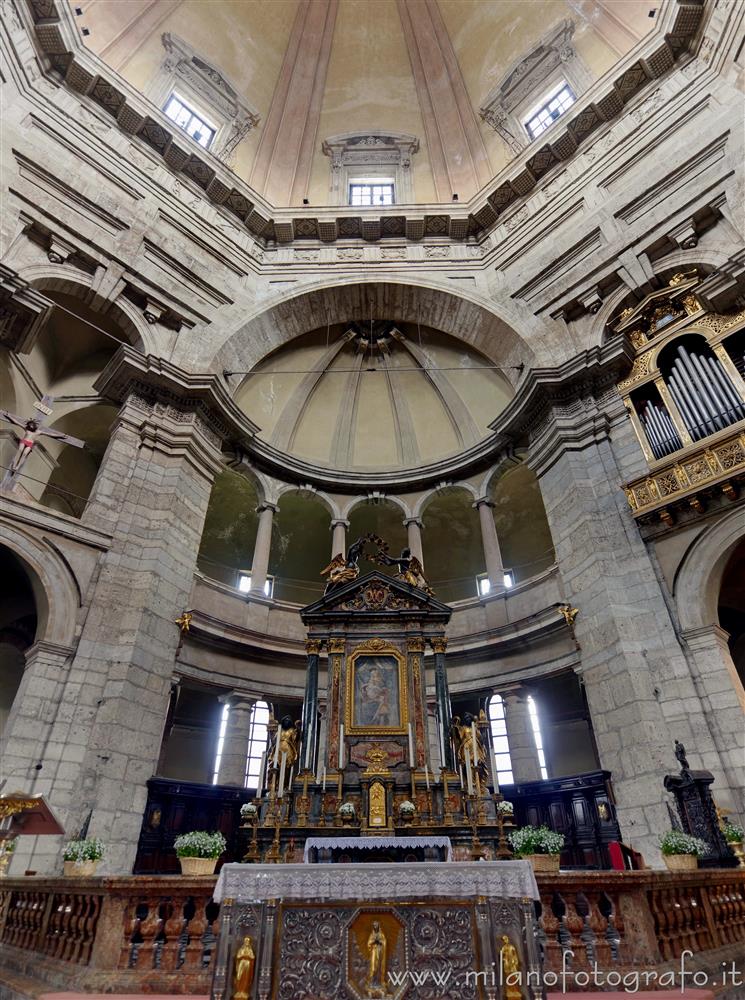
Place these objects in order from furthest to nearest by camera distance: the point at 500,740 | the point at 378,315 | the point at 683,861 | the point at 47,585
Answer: the point at 378,315 → the point at 500,740 → the point at 47,585 → the point at 683,861

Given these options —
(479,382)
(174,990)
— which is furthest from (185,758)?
(479,382)

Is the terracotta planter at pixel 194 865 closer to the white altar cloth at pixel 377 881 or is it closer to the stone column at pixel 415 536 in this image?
the white altar cloth at pixel 377 881

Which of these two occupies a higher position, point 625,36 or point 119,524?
point 625,36

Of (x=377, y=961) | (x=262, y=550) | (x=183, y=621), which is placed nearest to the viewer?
(x=377, y=961)

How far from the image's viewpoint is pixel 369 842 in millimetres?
7445

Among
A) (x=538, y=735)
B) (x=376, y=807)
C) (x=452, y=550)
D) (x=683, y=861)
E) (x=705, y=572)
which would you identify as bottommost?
(x=683, y=861)

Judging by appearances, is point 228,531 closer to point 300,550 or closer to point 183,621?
point 300,550

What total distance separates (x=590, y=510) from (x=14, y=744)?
39.8 feet

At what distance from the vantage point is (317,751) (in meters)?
9.87

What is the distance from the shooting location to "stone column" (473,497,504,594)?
15.6 meters

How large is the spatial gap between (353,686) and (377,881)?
5747mm

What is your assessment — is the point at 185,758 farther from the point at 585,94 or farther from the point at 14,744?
the point at 585,94

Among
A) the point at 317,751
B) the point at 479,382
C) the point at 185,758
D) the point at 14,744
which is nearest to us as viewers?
the point at 14,744

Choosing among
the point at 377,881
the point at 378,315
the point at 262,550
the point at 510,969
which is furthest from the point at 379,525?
the point at 510,969
